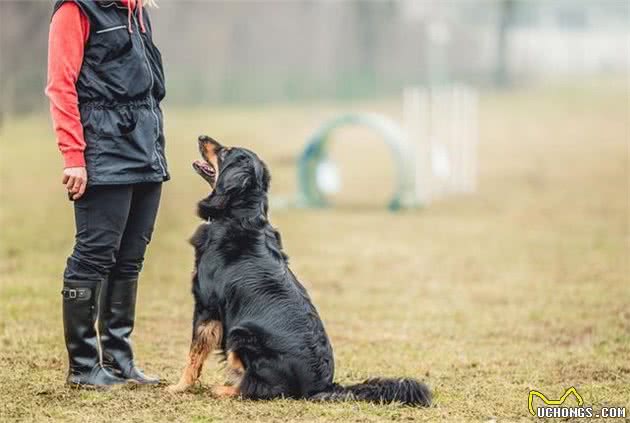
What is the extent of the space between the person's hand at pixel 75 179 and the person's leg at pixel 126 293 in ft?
1.21

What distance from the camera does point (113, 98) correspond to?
4.28 m

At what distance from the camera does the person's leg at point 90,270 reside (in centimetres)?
431

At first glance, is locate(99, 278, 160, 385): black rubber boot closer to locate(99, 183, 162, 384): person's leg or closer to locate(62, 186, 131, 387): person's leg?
locate(99, 183, 162, 384): person's leg

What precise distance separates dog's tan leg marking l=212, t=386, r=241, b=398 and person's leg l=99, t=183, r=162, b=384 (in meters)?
0.41

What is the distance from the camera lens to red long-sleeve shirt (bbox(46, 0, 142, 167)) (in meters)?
4.14

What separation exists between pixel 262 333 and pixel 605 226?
27.4ft

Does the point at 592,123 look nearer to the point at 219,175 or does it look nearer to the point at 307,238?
the point at 307,238

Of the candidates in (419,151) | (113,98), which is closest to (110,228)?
(113,98)

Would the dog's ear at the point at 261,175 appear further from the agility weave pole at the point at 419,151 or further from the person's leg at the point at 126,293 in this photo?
the agility weave pole at the point at 419,151

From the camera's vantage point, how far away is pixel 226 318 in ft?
14.5

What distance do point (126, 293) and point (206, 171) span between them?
0.67 metres

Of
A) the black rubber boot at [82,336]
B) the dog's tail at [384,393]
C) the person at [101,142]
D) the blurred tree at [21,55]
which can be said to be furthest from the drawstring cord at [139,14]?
the blurred tree at [21,55]

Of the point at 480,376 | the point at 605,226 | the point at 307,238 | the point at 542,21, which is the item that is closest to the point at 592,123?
the point at 542,21

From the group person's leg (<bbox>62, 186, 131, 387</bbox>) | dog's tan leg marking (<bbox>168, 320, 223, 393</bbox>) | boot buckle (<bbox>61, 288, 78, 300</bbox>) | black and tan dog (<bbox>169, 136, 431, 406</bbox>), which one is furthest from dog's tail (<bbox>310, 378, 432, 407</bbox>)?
boot buckle (<bbox>61, 288, 78, 300</bbox>)
